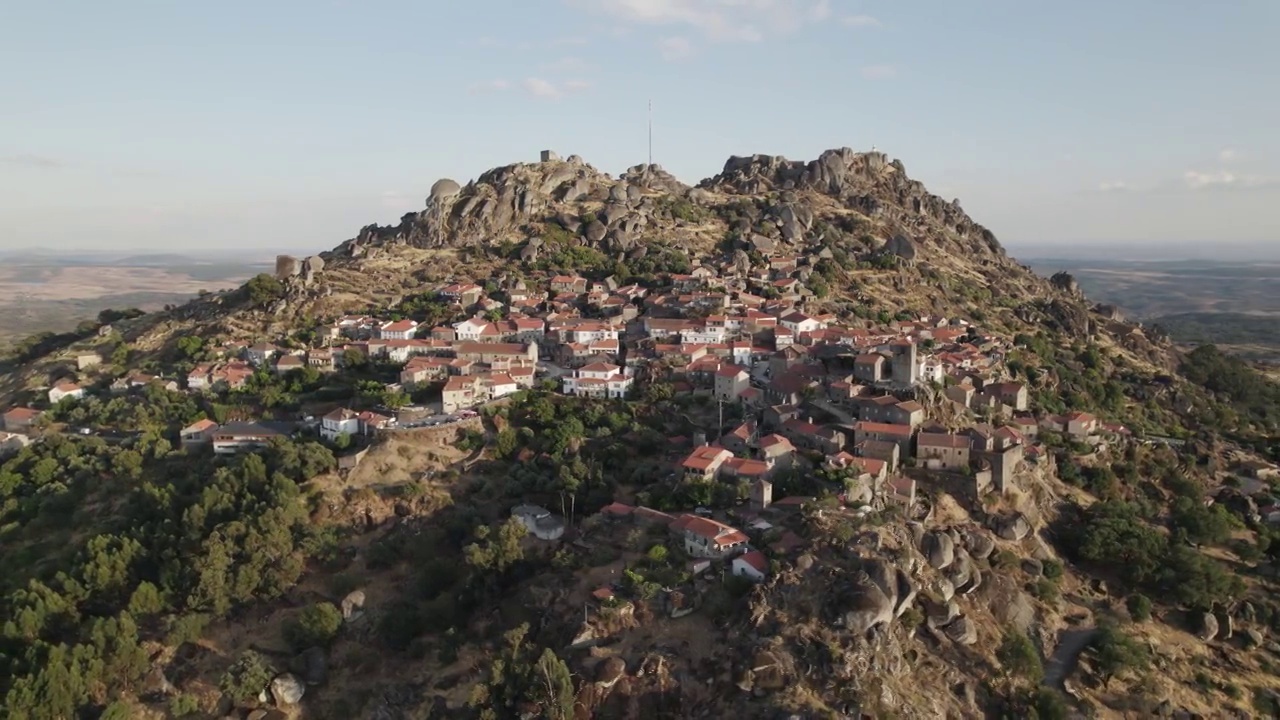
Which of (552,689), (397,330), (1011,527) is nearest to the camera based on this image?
(552,689)

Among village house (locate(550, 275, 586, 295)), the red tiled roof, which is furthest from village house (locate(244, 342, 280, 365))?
the red tiled roof

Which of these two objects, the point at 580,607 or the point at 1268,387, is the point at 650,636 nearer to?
the point at 580,607

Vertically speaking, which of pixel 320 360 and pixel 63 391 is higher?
pixel 320 360

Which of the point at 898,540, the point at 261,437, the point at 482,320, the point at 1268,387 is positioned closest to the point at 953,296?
the point at 1268,387

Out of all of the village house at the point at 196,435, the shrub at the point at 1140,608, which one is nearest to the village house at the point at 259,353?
the village house at the point at 196,435

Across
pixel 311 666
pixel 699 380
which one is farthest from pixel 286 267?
pixel 311 666

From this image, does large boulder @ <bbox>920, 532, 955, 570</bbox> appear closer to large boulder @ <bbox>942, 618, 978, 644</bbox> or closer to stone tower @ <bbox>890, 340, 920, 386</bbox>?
large boulder @ <bbox>942, 618, 978, 644</bbox>

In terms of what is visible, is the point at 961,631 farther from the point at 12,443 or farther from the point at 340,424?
the point at 12,443
